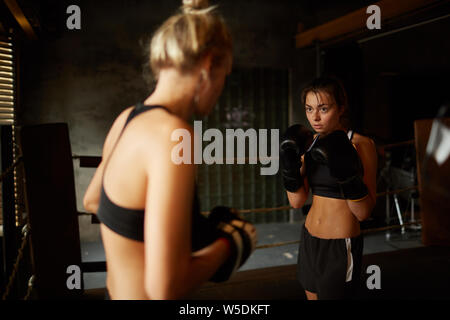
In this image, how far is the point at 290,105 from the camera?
5180 millimetres

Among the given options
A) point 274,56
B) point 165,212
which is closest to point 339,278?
point 165,212

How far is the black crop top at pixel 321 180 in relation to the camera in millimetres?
1402

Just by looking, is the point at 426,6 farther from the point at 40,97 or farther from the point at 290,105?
the point at 40,97

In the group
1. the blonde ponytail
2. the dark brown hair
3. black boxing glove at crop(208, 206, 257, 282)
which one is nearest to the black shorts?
the dark brown hair

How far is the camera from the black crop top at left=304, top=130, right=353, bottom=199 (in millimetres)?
1402

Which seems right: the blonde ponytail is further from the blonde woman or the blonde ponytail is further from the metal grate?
the metal grate

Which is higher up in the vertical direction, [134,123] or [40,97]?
[40,97]

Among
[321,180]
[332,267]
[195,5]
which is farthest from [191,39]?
[332,267]

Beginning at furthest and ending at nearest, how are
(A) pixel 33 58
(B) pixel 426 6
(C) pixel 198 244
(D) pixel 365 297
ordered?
(A) pixel 33 58, (B) pixel 426 6, (D) pixel 365 297, (C) pixel 198 244

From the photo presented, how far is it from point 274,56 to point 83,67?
256 cm

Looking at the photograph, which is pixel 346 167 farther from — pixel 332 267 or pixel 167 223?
pixel 167 223

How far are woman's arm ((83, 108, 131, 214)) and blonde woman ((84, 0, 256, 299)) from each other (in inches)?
0.7

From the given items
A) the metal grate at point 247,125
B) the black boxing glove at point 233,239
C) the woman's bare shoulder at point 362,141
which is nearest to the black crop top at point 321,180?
the woman's bare shoulder at point 362,141
